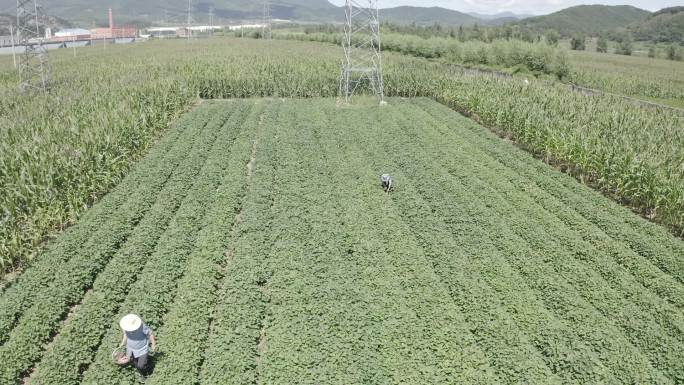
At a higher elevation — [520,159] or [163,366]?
[520,159]

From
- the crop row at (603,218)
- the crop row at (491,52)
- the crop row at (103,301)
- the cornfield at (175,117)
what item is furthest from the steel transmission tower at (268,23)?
the crop row at (103,301)

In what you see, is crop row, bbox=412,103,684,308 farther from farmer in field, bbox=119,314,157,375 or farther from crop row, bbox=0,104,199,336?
crop row, bbox=0,104,199,336

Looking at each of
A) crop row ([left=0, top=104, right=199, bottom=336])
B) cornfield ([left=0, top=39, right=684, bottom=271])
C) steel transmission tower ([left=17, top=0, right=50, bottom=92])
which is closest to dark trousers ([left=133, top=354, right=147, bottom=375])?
crop row ([left=0, top=104, right=199, bottom=336])

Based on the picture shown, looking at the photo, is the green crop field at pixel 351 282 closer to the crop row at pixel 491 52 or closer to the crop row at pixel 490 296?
the crop row at pixel 490 296

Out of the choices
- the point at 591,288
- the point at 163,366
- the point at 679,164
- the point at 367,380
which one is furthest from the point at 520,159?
the point at 163,366

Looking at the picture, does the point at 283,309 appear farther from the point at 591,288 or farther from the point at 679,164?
the point at 679,164

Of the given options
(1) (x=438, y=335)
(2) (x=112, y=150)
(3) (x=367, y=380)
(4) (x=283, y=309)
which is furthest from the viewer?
(2) (x=112, y=150)
